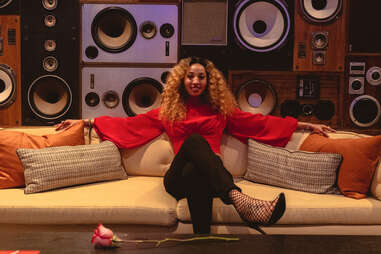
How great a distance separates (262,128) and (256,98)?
939 millimetres

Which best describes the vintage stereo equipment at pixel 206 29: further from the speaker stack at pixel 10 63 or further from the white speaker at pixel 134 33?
the speaker stack at pixel 10 63

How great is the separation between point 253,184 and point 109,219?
737 millimetres

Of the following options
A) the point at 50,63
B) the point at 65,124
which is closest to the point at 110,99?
the point at 50,63

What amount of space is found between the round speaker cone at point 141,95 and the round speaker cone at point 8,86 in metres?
0.89

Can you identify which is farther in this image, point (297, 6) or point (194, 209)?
point (297, 6)

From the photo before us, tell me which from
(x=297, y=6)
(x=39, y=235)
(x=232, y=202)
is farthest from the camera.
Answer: (x=297, y=6)

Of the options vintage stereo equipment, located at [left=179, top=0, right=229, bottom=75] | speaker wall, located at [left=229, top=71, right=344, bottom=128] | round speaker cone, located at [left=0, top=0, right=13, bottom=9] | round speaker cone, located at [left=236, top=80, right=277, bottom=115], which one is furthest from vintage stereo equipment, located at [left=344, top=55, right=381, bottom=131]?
round speaker cone, located at [left=0, top=0, right=13, bottom=9]

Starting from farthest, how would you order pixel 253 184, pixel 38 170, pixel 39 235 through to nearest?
1. pixel 253 184
2. pixel 38 170
3. pixel 39 235

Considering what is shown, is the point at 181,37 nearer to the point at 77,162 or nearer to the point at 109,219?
the point at 77,162

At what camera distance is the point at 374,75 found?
8.46 ft

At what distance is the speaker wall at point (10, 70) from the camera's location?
103 inches

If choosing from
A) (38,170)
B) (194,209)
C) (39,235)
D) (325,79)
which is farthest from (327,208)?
(325,79)

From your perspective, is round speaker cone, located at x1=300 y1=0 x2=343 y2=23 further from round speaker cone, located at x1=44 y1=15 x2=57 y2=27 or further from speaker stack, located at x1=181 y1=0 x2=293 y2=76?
round speaker cone, located at x1=44 y1=15 x2=57 y2=27

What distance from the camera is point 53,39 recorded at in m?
2.60
